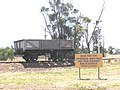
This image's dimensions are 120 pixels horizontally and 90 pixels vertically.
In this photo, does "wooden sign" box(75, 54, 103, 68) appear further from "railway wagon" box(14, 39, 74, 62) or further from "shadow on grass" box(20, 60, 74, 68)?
"railway wagon" box(14, 39, 74, 62)

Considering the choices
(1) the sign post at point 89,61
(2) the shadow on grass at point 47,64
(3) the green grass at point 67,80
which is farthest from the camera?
(2) the shadow on grass at point 47,64

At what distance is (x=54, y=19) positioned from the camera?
211 ft

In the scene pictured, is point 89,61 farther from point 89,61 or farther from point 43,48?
point 43,48

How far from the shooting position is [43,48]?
37.0 metres

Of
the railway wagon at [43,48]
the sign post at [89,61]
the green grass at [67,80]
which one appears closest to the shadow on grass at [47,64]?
the railway wagon at [43,48]

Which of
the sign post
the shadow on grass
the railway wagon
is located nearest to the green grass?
the sign post

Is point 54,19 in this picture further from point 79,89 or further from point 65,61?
point 79,89

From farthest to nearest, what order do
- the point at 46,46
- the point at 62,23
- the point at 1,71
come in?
the point at 62,23
the point at 46,46
the point at 1,71

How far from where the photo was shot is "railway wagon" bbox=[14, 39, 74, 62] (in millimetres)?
36219

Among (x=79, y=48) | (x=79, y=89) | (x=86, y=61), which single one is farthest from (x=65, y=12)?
(x=79, y=89)

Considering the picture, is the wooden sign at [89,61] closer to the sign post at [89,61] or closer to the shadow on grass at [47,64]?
the sign post at [89,61]

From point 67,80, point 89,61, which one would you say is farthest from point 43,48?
point 67,80

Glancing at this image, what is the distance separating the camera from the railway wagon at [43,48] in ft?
119

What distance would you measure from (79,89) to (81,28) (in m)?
48.7
